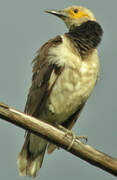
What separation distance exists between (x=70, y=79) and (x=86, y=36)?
1.11 meters

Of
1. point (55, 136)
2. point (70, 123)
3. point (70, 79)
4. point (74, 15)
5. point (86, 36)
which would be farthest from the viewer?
point (74, 15)

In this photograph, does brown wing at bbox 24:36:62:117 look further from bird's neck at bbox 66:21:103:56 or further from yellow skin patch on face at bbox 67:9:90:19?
yellow skin patch on face at bbox 67:9:90:19

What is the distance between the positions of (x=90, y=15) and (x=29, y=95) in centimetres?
203

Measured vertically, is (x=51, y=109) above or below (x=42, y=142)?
above

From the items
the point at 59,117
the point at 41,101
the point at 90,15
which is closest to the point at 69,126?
the point at 59,117

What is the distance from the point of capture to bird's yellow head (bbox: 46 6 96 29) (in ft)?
25.6

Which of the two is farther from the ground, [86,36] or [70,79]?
[86,36]

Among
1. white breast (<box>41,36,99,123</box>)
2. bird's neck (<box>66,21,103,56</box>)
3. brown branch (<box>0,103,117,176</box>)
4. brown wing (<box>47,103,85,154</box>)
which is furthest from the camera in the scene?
brown wing (<box>47,103,85,154</box>)

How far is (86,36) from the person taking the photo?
7379 millimetres

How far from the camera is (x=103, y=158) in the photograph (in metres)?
5.09

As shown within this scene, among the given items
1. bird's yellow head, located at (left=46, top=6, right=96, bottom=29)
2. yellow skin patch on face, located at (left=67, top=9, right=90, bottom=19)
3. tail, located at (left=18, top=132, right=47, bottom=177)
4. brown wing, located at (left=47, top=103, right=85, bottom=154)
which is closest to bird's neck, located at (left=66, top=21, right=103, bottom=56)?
bird's yellow head, located at (left=46, top=6, right=96, bottom=29)

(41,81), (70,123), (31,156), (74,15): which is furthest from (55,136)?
(74,15)

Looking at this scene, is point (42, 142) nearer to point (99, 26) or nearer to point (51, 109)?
point (51, 109)

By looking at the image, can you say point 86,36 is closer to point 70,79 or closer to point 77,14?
point 77,14
